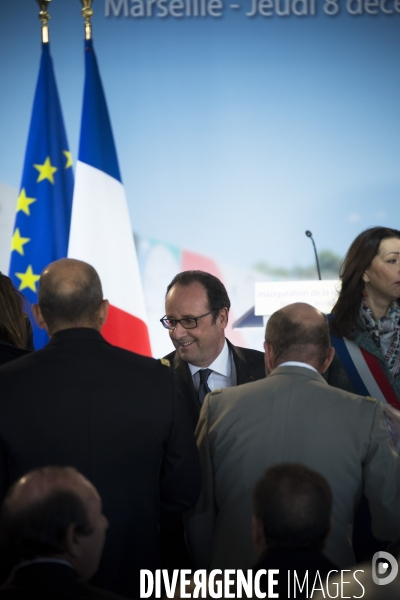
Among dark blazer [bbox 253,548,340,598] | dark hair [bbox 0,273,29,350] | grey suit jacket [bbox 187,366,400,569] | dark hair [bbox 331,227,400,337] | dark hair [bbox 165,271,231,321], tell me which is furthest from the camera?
dark hair [bbox 331,227,400,337]

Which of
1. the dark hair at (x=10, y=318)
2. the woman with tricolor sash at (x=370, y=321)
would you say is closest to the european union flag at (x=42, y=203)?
the dark hair at (x=10, y=318)

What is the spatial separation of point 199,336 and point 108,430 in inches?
33.8

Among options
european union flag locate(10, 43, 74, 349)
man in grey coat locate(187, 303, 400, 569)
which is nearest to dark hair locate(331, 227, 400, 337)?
man in grey coat locate(187, 303, 400, 569)

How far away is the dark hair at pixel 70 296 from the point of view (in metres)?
1.92

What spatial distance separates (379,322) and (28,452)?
147 centimetres

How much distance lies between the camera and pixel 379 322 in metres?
2.81

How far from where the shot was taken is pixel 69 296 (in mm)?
1921

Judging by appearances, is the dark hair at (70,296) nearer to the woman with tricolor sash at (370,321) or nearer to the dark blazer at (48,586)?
the dark blazer at (48,586)

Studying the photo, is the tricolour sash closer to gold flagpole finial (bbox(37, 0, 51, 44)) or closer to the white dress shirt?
the white dress shirt

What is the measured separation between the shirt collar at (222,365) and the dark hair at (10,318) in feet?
1.95

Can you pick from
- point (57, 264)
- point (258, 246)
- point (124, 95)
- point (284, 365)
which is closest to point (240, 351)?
point (284, 365)

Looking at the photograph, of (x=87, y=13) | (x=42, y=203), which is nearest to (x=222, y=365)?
(x=42, y=203)

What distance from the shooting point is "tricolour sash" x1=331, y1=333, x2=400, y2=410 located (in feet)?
8.87

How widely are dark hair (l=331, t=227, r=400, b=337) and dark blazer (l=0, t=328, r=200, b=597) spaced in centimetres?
105
